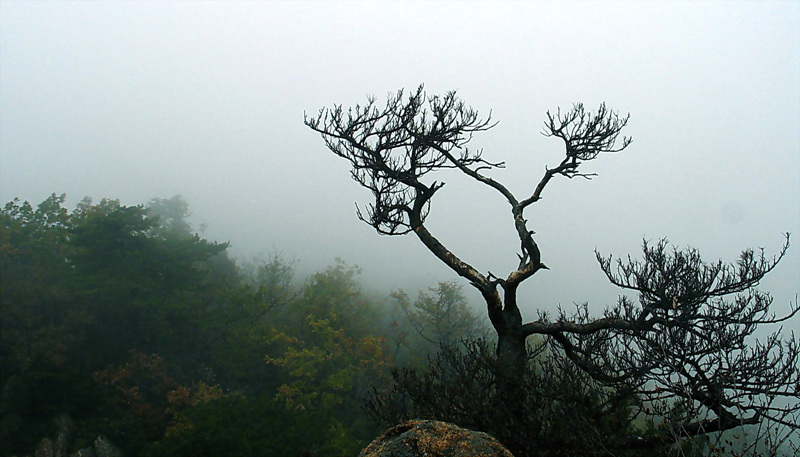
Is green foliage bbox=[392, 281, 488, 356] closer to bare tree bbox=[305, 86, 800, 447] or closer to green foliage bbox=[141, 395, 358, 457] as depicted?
green foliage bbox=[141, 395, 358, 457]

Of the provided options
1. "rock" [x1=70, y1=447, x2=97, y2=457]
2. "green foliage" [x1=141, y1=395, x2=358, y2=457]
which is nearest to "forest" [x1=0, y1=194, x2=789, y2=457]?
"green foliage" [x1=141, y1=395, x2=358, y2=457]

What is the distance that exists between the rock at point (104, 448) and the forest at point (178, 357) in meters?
0.62

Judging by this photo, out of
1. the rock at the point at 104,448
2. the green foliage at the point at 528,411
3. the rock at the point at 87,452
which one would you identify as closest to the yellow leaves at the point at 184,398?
the rock at the point at 104,448

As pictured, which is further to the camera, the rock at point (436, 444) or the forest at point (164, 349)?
the forest at point (164, 349)

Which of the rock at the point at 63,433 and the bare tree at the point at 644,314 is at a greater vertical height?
the bare tree at the point at 644,314

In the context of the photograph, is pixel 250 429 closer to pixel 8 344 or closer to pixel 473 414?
pixel 473 414

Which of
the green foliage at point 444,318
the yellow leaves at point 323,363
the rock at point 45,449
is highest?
the green foliage at point 444,318

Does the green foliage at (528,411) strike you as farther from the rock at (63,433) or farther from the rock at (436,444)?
the rock at (63,433)

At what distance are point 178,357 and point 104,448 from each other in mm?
8811

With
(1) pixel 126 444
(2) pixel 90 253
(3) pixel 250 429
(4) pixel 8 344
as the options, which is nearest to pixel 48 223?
(2) pixel 90 253

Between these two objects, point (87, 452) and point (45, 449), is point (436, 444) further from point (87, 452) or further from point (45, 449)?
point (45, 449)

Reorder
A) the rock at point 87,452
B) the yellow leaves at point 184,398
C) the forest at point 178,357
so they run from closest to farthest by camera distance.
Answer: the forest at point 178,357 → the rock at point 87,452 → the yellow leaves at point 184,398

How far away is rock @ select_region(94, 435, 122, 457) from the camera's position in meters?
15.3

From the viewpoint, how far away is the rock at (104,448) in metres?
15.3
